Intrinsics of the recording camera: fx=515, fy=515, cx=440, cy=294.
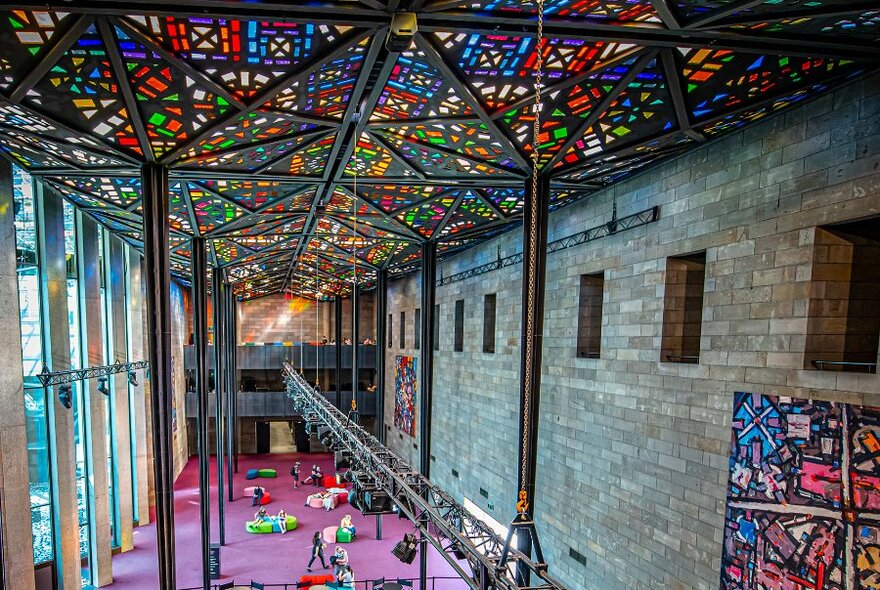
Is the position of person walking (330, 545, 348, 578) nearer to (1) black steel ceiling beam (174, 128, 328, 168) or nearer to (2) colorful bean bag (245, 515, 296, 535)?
(2) colorful bean bag (245, 515, 296, 535)

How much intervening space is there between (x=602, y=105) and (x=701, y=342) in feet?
14.0

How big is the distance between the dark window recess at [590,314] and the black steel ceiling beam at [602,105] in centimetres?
376

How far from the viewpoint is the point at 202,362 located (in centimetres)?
1546

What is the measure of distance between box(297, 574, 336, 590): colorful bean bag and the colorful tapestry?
33.7ft

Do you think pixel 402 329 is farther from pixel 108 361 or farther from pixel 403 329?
pixel 108 361

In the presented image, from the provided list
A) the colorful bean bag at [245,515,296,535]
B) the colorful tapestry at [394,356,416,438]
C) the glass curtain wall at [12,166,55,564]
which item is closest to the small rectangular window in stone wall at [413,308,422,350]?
the colorful tapestry at [394,356,416,438]

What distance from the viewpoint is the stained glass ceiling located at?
216 inches

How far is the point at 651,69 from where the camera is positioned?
6832mm

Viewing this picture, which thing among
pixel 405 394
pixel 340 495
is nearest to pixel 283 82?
pixel 340 495

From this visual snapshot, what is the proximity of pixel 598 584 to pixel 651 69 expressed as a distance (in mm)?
9949

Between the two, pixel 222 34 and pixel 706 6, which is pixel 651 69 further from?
pixel 222 34

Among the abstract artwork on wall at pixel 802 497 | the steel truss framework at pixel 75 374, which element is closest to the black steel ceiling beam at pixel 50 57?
the steel truss framework at pixel 75 374

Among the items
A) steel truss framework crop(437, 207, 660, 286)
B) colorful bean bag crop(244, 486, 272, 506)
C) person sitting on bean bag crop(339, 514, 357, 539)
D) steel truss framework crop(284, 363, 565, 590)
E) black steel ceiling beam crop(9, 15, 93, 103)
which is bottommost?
colorful bean bag crop(244, 486, 272, 506)

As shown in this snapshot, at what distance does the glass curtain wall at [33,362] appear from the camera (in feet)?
35.4
